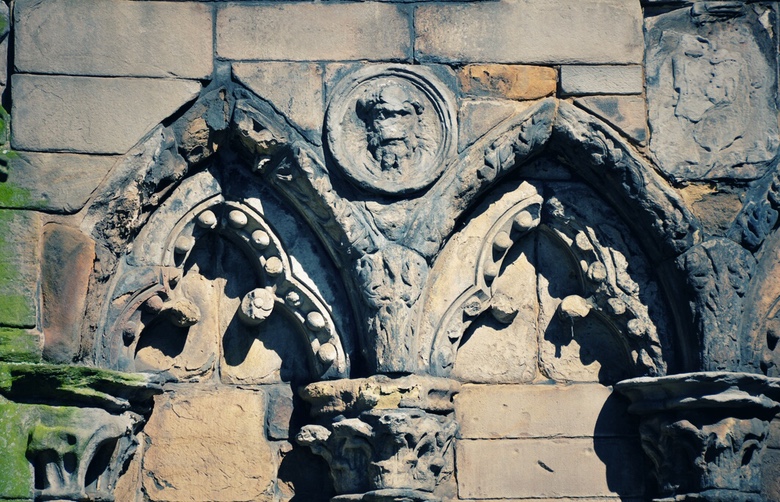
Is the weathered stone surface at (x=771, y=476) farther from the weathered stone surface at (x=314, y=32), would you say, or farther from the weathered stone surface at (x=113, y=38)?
the weathered stone surface at (x=113, y=38)

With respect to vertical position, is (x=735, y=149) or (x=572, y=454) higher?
(x=735, y=149)

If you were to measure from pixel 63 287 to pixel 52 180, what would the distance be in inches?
20.8

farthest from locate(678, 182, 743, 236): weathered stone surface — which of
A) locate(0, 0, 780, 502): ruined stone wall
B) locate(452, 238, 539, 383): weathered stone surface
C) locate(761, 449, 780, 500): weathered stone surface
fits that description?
locate(761, 449, 780, 500): weathered stone surface

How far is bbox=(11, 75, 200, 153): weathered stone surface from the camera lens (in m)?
6.43


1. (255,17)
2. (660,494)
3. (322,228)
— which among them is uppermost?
(255,17)

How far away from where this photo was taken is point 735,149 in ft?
22.5

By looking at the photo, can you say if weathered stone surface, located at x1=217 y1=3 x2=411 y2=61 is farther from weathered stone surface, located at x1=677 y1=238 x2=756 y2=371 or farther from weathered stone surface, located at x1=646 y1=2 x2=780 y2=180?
weathered stone surface, located at x1=677 y1=238 x2=756 y2=371

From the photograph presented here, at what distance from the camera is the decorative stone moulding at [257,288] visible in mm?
6645

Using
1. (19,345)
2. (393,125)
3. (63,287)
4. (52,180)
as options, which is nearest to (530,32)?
(393,125)

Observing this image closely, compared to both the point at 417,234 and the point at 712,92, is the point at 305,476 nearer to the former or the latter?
the point at 417,234

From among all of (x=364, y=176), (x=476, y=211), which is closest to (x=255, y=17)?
(x=364, y=176)

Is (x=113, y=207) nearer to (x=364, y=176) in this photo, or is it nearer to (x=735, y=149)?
(x=364, y=176)

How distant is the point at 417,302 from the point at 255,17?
Answer: 62.2 inches

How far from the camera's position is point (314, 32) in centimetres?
674
